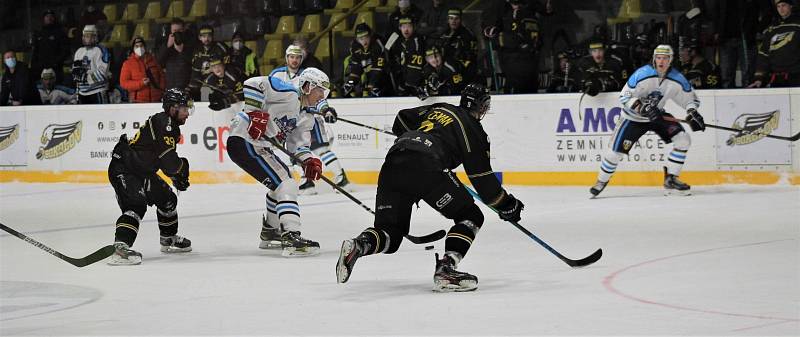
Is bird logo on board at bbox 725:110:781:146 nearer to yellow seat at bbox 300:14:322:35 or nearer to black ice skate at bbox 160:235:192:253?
black ice skate at bbox 160:235:192:253

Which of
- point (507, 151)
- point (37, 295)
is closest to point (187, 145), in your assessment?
point (507, 151)

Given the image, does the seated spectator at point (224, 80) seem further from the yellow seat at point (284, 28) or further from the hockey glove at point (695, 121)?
the hockey glove at point (695, 121)

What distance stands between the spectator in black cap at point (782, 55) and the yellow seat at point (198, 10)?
797 cm

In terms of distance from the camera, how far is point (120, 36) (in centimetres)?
1736

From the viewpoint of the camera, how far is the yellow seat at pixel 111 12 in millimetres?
17703

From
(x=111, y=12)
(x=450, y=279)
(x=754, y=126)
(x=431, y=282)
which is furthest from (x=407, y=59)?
(x=450, y=279)

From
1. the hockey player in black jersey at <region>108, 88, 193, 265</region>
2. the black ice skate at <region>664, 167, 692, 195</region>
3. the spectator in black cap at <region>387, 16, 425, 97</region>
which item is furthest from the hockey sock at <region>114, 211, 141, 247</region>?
the spectator in black cap at <region>387, 16, 425, 97</region>

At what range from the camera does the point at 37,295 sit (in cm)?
624

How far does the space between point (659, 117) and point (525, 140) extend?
180cm

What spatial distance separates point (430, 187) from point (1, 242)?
4017 mm

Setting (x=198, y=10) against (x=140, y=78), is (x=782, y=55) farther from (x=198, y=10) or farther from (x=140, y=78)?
(x=198, y=10)

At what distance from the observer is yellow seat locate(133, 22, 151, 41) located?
56.6ft

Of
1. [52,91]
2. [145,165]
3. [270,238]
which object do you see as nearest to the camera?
[145,165]

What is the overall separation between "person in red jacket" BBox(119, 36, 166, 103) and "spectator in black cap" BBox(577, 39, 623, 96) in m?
5.27
